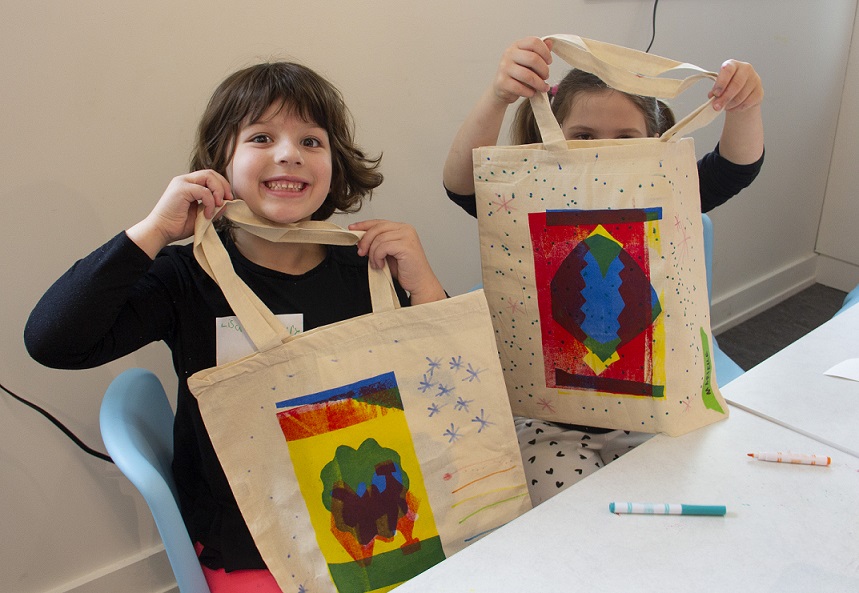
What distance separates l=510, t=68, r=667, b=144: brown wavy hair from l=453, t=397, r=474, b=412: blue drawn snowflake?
56cm

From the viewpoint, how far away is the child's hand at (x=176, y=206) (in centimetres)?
77

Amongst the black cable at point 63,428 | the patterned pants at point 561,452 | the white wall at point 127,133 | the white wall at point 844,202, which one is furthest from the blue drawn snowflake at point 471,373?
the white wall at point 844,202

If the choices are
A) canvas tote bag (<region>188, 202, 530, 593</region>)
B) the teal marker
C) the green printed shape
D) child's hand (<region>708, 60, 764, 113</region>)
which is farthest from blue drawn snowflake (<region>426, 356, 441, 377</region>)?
child's hand (<region>708, 60, 764, 113</region>)

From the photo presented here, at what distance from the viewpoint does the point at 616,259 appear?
2.72ft

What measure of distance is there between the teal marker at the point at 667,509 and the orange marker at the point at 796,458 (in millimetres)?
118

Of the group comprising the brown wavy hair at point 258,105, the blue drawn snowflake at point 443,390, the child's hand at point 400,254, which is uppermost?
the brown wavy hair at point 258,105

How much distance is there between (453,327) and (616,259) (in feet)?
0.76

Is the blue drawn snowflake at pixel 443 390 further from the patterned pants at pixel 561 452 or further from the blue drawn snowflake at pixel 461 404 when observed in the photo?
the patterned pants at pixel 561 452

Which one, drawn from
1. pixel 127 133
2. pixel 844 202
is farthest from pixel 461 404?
pixel 844 202

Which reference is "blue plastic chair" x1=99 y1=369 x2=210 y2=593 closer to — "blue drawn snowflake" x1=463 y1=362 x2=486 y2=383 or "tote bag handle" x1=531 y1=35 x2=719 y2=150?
"blue drawn snowflake" x1=463 y1=362 x2=486 y2=383

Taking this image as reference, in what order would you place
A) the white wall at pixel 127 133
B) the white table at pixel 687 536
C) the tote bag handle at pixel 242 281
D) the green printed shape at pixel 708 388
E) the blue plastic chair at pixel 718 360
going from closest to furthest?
1. the white table at pixel 687 536
2. the tote bag handle at pixel 242 281
3. the green printed shape at pixel 708 388
4. the white wall at pixel 127 133
5. the blue plastic chair at pixel 718 360

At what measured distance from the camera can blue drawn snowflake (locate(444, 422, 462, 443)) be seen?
78 centimetres

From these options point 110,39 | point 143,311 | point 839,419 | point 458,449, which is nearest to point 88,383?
point 143,311

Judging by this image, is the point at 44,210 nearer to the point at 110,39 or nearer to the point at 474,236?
the point at 110,39
